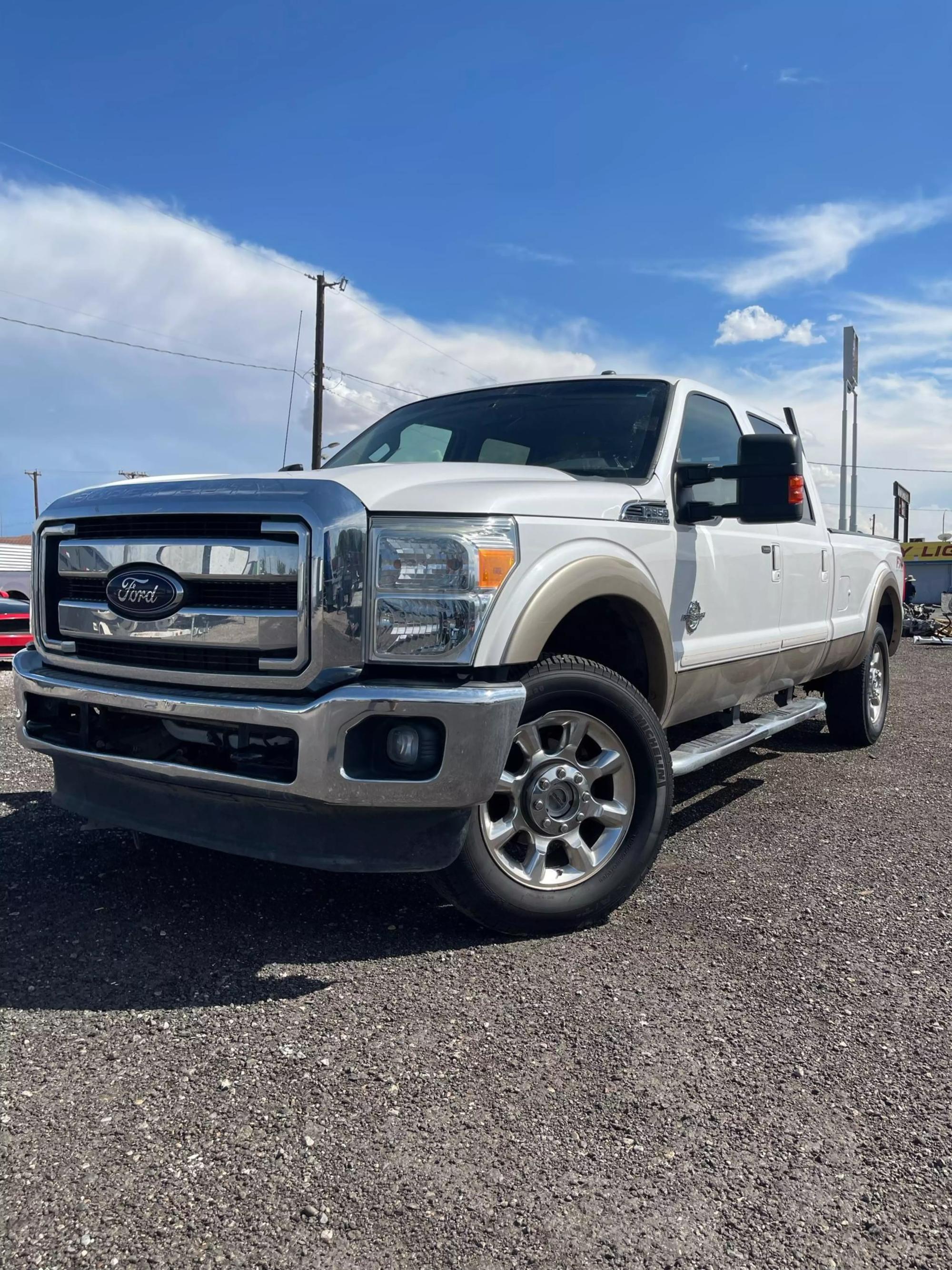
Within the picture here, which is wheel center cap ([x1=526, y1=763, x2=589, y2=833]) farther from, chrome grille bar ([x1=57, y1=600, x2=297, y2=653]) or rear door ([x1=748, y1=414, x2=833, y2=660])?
rear door ([x1=748, y1=414, x2=833, y2=660])

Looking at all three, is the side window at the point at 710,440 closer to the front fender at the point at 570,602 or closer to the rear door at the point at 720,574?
the rear door at the point at 720,574

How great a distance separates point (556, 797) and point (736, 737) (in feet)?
4.90

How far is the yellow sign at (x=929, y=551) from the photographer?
4731cm

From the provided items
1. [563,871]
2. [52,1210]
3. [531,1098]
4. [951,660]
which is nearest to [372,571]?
[563,871]

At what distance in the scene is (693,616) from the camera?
13.4 feet

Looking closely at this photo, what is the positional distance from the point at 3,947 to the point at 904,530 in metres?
44.7

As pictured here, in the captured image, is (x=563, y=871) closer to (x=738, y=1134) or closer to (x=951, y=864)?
(x=738, y=1134)


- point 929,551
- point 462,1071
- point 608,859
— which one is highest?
point 929,551

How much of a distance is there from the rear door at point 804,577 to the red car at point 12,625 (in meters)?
9.58

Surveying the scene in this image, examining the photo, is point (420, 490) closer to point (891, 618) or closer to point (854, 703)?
point (854, 703)

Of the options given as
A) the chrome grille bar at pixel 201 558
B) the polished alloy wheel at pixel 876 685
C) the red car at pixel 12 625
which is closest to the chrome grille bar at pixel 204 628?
the chrome grille bar at pixel 201 558

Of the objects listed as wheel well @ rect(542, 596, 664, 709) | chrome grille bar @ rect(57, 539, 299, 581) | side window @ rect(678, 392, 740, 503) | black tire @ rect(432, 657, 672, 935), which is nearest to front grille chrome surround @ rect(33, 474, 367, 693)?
chrome grille bar @ rect(57, 539, 299, 581)

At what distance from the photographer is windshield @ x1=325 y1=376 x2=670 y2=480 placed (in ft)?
13.5

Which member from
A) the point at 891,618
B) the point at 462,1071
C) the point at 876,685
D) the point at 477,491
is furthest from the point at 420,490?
the point at 891,618
